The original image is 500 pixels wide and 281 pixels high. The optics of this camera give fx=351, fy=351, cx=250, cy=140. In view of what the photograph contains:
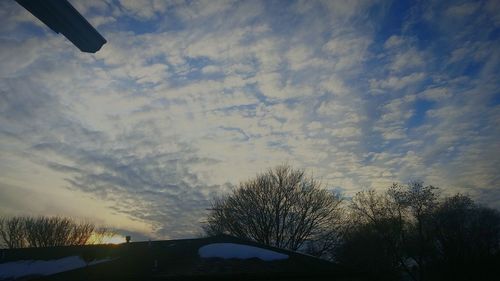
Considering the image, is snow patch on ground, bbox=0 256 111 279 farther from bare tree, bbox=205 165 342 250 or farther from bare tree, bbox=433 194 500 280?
bare tree, bbox=433 194 500 280

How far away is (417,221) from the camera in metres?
44.8

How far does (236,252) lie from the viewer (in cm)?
2131

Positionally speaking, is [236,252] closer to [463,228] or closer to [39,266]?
[39,266]

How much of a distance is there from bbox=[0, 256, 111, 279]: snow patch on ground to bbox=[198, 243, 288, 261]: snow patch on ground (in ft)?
22.9

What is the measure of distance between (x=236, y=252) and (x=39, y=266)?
13834mm

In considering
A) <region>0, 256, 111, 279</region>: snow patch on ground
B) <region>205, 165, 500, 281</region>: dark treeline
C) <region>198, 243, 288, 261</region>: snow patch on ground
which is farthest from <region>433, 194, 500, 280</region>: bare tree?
<region>0, 256, 111, 279</region>: snow patch on ground

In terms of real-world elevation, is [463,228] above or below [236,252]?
above

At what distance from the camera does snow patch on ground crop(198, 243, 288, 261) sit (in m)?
20.8

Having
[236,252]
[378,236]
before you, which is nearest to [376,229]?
[378,236]

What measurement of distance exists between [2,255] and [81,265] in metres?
9.44

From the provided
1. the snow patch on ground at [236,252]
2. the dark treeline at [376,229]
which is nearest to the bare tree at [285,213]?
the dark treeline at [376,229]

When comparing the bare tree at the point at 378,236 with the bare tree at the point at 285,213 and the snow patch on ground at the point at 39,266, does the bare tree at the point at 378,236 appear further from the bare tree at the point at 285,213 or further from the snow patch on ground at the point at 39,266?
the snow patch on ground at the point at 39,266

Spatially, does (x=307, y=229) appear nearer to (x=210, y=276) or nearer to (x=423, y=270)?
(x=423, y=270)

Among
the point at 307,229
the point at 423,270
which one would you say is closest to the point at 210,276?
the point at 307,229
